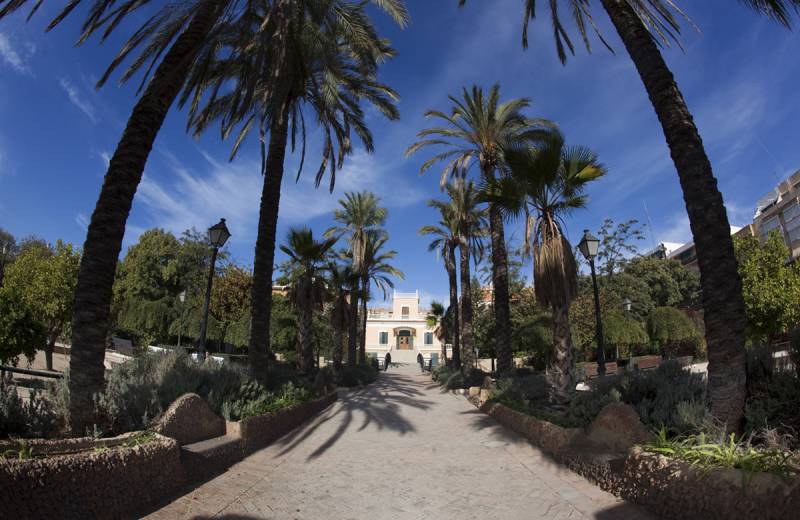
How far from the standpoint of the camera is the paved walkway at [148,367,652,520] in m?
4.53

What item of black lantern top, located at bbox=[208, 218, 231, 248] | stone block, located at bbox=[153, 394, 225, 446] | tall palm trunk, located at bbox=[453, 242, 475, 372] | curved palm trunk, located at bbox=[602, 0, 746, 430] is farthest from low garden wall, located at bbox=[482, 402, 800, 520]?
tall palm trunk, located at bbox=[453, 242, 475, 372]

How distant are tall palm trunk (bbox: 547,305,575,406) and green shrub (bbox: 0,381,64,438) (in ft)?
24.5

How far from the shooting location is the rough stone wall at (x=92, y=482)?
120 inches

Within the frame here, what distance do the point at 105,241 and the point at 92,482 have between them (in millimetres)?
2898

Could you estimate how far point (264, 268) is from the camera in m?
10.4

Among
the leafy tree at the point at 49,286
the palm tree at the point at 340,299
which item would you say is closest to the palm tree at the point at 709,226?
the palm tree at the point at 340,299

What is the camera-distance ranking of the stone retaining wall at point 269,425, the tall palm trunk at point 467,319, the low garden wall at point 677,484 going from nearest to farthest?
the low garden wall at point 677,484 → the stone retaining wall at point 269,425 → the tall palm trunk at point 467,319

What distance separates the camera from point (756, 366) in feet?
18.8

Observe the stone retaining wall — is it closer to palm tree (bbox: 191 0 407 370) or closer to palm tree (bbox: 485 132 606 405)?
palm tree (bbox: 191 0 407 370)

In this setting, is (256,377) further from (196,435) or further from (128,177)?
(128,177)

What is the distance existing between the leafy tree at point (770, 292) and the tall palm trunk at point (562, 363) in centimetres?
1626

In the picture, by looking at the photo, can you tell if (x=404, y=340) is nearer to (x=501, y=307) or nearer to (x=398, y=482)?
(x=501, y=307)

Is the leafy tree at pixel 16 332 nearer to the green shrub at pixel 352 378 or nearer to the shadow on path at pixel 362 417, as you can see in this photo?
the shadow on path at pixel 362 417

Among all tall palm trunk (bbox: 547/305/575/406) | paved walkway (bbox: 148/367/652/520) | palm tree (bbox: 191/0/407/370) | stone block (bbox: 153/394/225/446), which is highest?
palm tree (bbox: 191/0/407/370)
